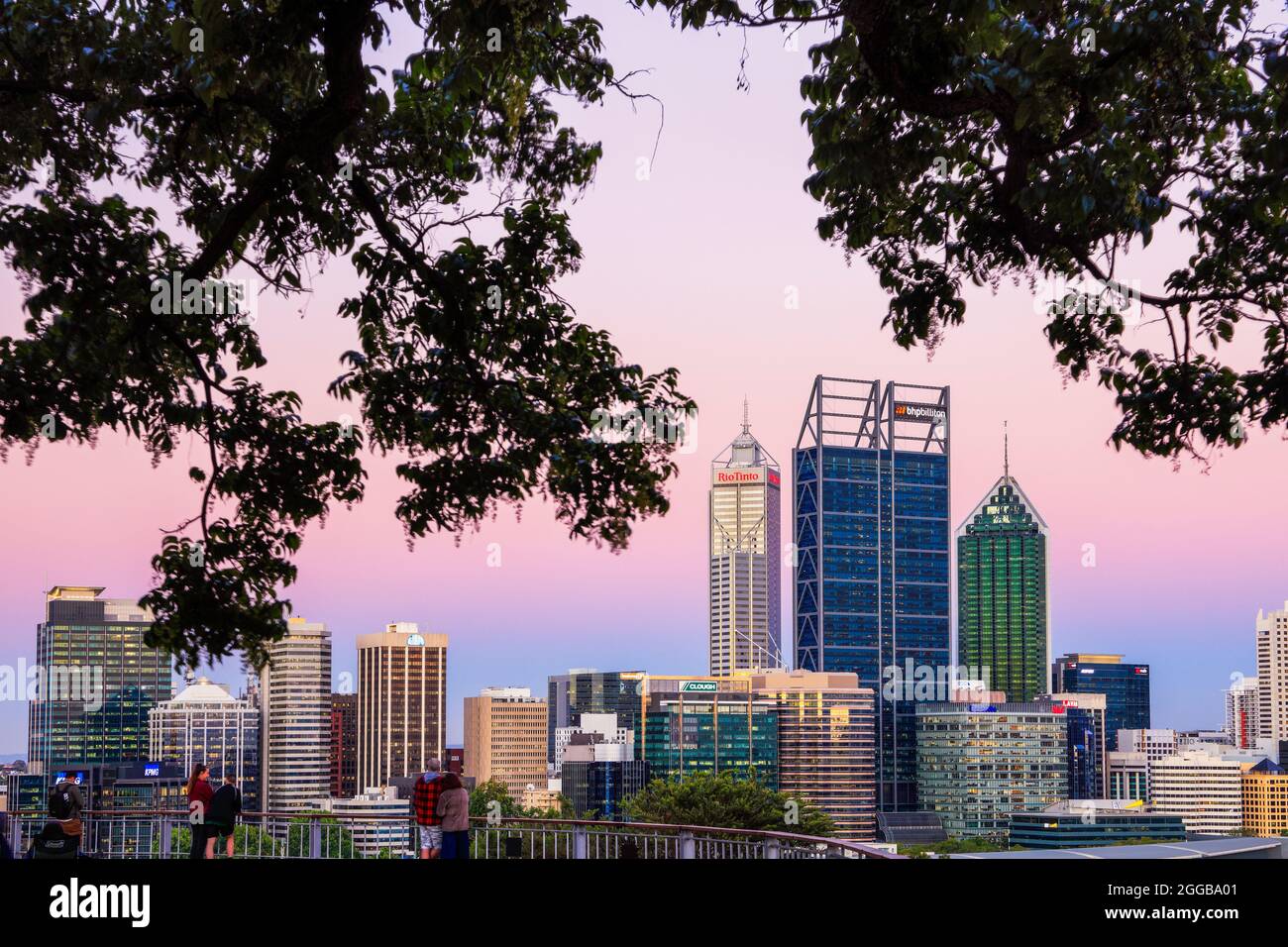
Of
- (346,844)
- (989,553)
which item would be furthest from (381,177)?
(989,553)

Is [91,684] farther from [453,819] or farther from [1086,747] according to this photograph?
[1086,747]

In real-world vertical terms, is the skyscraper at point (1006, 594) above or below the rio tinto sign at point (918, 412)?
below

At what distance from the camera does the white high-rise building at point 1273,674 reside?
73.3m

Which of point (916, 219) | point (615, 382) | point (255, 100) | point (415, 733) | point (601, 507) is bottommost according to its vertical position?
point (415, 733)

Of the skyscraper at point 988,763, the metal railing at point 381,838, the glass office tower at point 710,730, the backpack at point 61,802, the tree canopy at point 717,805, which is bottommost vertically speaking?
the skyscraper at point 988,763

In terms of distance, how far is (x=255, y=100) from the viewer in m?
7.59

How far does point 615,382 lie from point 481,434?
3.07ft

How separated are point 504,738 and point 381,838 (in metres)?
114

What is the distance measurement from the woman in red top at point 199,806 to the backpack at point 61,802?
1.16 meters

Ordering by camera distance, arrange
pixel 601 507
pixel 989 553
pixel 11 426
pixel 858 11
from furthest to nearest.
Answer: pixel 989 553, pixel 601 507, pixel 11 426, pixel 858 11

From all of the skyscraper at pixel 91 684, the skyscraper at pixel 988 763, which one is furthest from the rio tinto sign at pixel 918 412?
the skyscraper at pixel 91 684

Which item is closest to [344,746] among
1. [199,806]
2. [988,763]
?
[988,763]

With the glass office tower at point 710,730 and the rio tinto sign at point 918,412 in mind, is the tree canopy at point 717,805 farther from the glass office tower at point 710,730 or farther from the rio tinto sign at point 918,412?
the rio tinto sign at point 918,412
